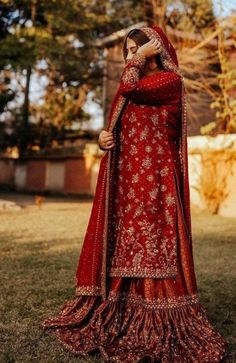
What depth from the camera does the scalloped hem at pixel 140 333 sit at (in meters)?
2.38

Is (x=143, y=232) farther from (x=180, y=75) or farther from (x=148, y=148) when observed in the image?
(x=180, y=75)

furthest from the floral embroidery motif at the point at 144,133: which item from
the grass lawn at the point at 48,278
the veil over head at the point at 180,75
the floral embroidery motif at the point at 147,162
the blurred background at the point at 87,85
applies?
the blurred background at the point at 87,85

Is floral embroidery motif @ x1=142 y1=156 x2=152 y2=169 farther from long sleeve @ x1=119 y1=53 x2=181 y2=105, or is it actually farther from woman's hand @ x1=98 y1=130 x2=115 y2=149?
long sleeve @ x1=119 y1=53 x2=181 y2=105

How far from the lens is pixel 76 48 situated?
1580 centimetres

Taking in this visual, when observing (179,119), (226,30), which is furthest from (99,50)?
(179,119)

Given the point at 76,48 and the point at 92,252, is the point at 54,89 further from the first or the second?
the point at 92,252

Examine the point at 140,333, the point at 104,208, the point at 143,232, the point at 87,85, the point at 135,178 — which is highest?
the point at 87,85

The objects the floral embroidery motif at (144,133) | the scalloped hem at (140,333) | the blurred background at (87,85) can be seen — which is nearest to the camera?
the scalloped hem at (140,333)

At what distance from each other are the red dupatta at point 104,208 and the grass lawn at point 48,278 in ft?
1.27

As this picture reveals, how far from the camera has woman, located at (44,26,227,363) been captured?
8.14 feet

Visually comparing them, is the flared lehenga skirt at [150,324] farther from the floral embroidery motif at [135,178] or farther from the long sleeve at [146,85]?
the long sleeve at [146,85]

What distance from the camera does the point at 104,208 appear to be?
2619mm

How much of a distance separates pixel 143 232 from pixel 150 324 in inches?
19.3

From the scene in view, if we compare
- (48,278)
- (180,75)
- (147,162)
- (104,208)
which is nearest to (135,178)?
(147,162)
